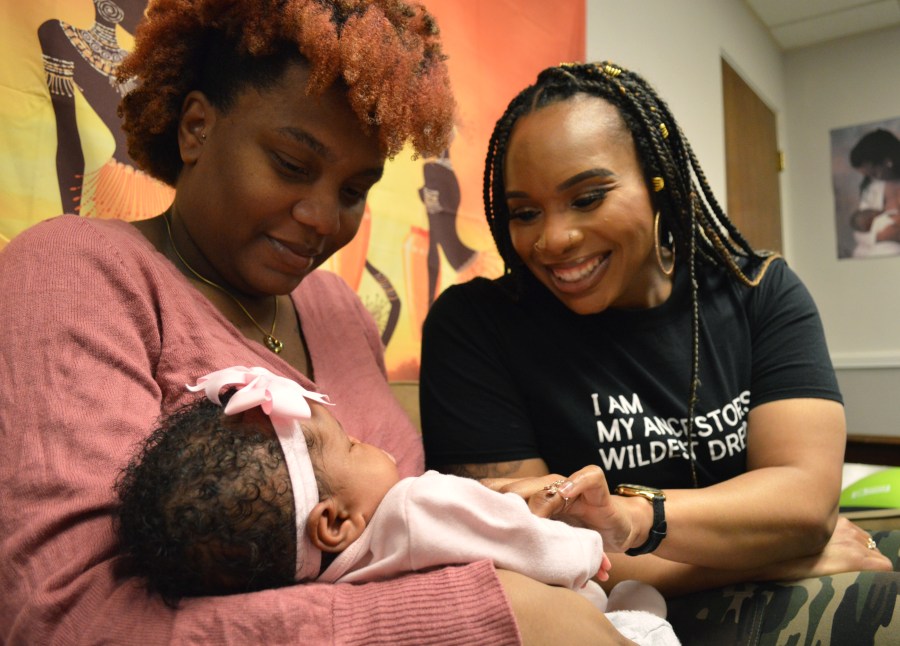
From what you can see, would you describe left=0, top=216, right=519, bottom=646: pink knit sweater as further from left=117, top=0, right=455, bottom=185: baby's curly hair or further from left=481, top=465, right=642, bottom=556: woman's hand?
left=117, top=0, right=455, bottom=185: baby's curly hair

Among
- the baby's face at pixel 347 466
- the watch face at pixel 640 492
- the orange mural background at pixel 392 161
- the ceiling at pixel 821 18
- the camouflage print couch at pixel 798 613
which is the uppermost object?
the ceiling at pixel 821 18

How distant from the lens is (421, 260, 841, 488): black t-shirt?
1.49 meters

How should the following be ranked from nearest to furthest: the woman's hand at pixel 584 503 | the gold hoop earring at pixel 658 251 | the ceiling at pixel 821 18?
the woman's hand at pixel 584 503, the gold hoop earring at pixel 658 251, the ceiling at pixel 821 18

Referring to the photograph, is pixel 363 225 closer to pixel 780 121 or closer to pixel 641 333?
pixel 641 333

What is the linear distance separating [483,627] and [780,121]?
17.9 feet

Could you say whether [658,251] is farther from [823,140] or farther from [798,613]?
[823,140]

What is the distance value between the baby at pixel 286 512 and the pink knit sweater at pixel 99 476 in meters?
0.04

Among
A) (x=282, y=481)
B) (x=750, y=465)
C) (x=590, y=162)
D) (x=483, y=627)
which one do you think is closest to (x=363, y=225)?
(x=590, y=162)

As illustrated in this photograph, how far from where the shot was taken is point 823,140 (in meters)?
5.29

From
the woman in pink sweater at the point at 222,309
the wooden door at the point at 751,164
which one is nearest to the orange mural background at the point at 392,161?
the woman in pink sweater at the point at 222,309

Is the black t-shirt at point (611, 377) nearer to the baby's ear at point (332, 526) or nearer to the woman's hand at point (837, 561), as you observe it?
the woman's hand at point (837, 561)

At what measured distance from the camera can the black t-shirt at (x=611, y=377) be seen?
149 centimetres

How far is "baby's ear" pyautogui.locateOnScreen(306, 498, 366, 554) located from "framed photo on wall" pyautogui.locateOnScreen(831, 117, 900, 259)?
5034 mm

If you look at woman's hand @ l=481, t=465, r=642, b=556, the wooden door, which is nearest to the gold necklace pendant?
woman's hand @ l=481, t=465, r=642, b=556
